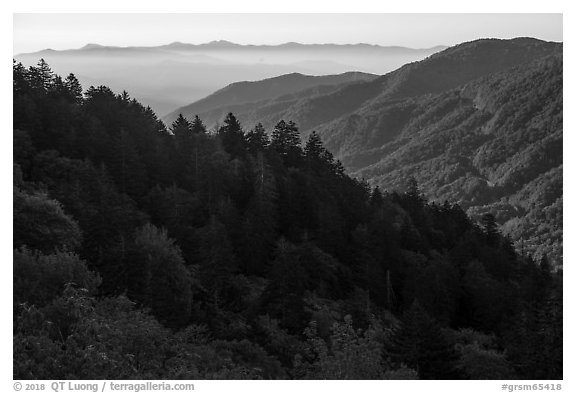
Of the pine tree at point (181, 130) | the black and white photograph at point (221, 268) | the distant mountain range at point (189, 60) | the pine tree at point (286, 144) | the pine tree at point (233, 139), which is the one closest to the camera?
the black and white photograph at point (221, 268)

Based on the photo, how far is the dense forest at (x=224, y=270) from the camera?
Answer: 75.8 feet

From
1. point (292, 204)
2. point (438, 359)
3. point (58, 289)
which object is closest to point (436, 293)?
point (292, 204)

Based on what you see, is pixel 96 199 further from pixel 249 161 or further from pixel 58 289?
pixel 249 161

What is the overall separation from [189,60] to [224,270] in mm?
58678

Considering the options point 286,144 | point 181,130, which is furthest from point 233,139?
point 181,130

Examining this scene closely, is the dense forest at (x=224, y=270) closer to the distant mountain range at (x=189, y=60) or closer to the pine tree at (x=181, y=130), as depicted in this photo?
the pine tree at (x=181, y=130)

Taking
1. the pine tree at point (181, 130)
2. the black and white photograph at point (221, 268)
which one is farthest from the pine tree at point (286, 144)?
the pine tree at point (181, 130)

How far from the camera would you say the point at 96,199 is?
1538 inches

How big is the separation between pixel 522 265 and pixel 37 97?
5783 cm

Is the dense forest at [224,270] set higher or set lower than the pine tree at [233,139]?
lower

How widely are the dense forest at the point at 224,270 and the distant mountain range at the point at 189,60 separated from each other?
4552 millimetres

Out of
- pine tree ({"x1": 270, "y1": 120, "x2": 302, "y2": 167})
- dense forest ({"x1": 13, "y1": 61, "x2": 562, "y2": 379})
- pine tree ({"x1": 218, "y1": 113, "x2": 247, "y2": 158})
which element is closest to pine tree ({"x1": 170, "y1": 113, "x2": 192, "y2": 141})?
dense forest ({"x1": 13, "y1": 61, "x2": 562, "y2": 379})

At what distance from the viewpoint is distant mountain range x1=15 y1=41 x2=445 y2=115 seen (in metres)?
47.7

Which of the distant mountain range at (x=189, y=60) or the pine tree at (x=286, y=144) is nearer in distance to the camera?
the distant mountain range at (x=189, y=60)
